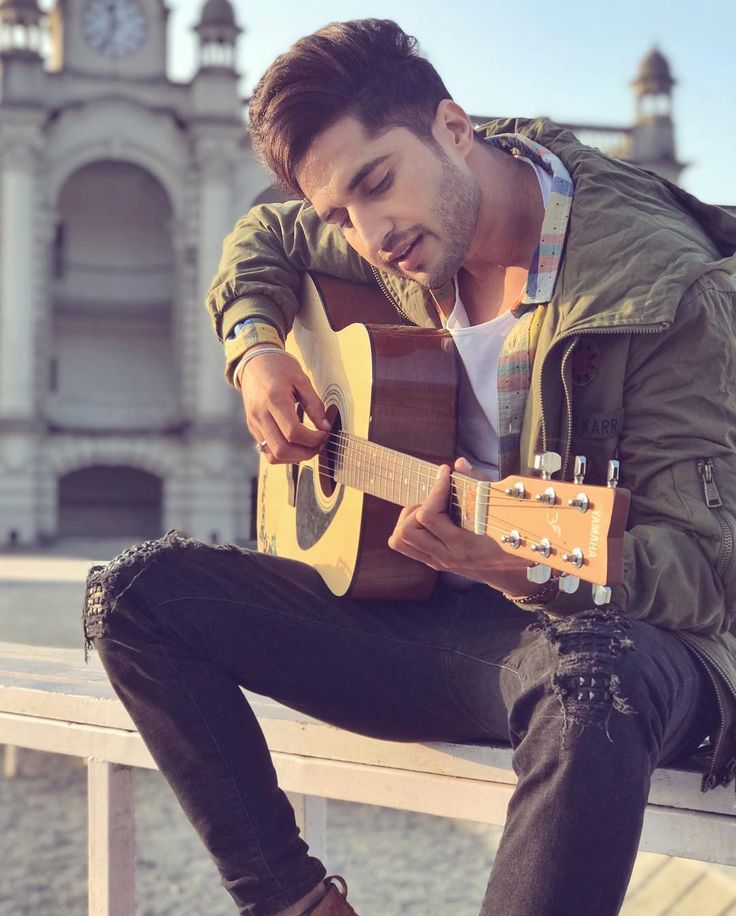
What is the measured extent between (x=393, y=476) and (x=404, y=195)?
1.39 ft

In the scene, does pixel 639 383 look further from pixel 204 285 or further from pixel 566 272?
pixel 204 285

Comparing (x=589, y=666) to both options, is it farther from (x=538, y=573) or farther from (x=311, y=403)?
(x=311, y=403)

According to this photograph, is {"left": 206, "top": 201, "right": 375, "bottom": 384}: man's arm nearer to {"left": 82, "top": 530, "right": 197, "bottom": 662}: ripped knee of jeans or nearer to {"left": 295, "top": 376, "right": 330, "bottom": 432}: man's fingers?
{"left": 295, "top": 376, "right": 330, "bottom": 432}: man's fingers

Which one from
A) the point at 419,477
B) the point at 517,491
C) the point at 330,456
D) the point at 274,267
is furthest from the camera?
the point at 274,267

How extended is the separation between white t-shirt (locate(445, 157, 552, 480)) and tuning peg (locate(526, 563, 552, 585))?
1.34 ft

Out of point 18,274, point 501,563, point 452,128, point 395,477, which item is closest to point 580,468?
point 501,563

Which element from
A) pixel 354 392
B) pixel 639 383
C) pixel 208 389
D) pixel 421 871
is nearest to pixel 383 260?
pixel 354 392

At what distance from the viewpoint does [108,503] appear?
66.4 feet

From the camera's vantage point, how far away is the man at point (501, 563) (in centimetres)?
131

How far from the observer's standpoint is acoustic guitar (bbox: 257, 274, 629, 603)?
1.29 metres

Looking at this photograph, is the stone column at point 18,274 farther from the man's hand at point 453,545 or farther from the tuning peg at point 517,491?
the tuning peg at point 517,491

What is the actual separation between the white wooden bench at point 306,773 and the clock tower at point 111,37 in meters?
18.2

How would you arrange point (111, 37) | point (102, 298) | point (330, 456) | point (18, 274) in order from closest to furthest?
point (330, 456) < point (18, 274) < point (111, 37) < point (102, 298)

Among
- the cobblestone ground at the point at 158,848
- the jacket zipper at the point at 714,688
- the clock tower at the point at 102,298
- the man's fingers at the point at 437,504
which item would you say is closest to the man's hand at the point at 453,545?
the man's fingers at the point at 437,504
